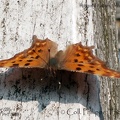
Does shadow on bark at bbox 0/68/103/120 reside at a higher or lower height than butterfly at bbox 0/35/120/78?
lower

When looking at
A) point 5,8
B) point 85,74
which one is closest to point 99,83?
point 85,74

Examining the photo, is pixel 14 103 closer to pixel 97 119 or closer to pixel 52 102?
pixel 52 102

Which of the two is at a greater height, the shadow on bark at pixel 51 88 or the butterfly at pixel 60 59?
the butterfly at pixel 60 59

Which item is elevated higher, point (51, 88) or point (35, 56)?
point (35, 56)

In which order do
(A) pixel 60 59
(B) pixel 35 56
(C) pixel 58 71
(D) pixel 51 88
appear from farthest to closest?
(A) pixel 60 59 → (B) pixel 35 56 → (C) pixel 58 71 → (D) pixel 51 88

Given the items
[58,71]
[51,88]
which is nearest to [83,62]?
[58,71]

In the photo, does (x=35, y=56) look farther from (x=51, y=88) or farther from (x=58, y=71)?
(x=51, y=88)

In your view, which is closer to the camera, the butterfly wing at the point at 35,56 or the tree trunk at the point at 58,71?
the tree trunk at the point at 58,71
